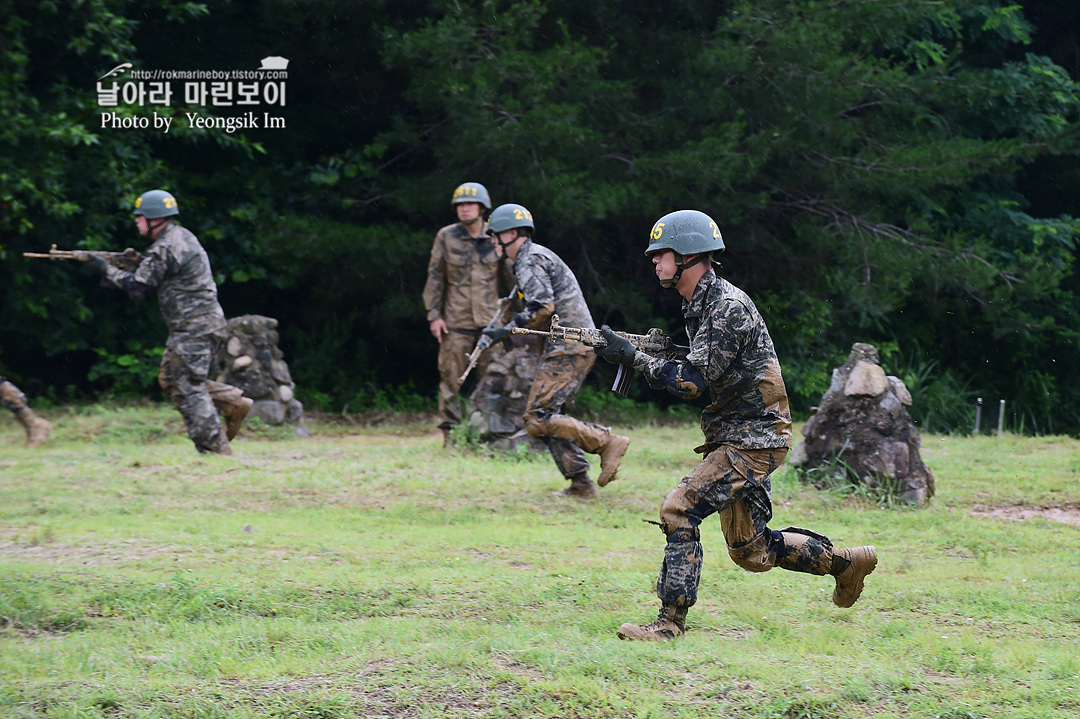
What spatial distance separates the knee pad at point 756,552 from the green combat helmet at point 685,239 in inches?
45.5

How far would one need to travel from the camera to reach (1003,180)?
1661cm

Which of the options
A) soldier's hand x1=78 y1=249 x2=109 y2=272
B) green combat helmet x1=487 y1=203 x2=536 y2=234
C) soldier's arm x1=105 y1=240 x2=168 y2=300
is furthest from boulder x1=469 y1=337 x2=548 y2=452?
soldier's hand x1=78 y1=249 x2=109 y2=272

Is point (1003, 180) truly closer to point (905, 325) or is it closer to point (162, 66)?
point (905, 325)

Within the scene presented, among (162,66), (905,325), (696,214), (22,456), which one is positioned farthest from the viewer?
(905,325)

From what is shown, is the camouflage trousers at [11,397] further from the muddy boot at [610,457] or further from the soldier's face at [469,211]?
the muddy boot at [610,457]

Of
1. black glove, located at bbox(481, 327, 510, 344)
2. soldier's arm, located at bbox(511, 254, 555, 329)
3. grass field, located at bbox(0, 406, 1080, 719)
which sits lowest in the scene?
grass field, located at bbox(0, 406, 1080, 719)

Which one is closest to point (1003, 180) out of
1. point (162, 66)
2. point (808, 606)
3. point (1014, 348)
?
point (1014, 348)

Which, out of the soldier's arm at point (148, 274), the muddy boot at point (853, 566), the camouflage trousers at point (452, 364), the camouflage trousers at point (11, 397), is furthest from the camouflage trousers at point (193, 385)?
the muddy boot at point (853, 566)

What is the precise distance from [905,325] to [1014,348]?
186cm

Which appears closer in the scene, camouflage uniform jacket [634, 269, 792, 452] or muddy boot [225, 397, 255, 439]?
camouflage uniform jacket [634, 269, 792, 452]

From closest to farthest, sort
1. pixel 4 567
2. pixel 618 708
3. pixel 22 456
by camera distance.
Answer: pixel 618 708 → pixel 4 567 → pixel 22 456

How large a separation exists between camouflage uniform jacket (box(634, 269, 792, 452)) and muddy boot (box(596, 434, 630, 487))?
300cm

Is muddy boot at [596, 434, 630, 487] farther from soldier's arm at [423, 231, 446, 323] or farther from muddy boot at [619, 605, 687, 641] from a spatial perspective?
soldier's arm at [423, 231, 446, 323]

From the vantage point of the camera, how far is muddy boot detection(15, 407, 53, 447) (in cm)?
1073
